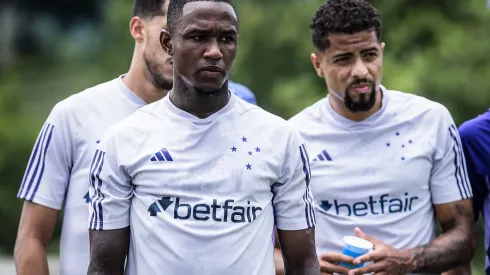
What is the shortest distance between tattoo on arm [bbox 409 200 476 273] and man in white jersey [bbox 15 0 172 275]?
1.40m

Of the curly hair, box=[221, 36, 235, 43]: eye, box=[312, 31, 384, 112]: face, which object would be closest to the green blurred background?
the curly hair

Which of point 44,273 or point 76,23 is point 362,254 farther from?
point 76,23

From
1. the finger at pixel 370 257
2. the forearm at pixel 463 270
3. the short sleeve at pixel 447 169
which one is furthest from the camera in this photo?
the forearm at pixel 463 270

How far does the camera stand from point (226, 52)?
3932mm

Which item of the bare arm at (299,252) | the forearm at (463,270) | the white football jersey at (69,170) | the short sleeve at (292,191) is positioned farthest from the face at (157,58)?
the forearm at (463,270)

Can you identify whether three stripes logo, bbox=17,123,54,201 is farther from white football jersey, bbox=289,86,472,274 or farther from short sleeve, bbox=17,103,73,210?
white football jersey, bbox=289,86,472,274

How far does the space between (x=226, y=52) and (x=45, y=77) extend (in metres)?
17.2

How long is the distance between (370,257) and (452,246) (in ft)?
1.92

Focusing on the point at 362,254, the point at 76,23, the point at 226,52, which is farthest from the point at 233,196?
the point at 76,23

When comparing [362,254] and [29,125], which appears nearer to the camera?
[362,254]

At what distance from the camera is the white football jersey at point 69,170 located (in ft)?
15.4

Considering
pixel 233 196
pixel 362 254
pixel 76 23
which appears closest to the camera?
pixel 233 196

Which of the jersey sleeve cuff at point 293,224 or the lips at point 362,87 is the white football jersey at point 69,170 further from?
the lips at point 362,87

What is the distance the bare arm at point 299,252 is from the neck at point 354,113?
1263mm
